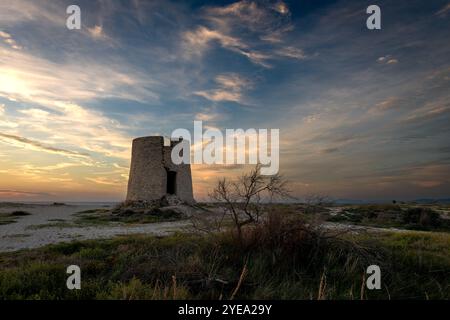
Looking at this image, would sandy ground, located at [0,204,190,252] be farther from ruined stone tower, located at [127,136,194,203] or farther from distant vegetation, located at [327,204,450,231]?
distant vegetation, located at [327,204,450,231]

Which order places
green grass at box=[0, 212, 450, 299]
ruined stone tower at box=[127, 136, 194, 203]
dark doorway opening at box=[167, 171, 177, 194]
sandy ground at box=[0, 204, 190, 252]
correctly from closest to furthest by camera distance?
green grass at box=[0, 212, 450, 299], sandy ground at box=[0, 204, 190, 252], ruined stone tower at box=[127, 136, 194, 203], dark doorway opening at box=[167, 171, 177, 194]

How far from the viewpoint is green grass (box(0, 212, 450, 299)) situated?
13.4ft

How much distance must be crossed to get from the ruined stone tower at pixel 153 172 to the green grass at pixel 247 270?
1768 cm

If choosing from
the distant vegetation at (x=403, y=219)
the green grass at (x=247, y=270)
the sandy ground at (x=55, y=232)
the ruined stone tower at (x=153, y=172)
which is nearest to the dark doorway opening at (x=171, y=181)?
the ruined stone tower at (x=153, y=172)

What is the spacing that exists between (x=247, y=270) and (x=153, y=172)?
829 inches

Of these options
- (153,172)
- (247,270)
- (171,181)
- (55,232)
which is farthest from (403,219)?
(55,232)

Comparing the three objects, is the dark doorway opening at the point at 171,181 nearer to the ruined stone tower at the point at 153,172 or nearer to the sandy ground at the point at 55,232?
the ruined stone tower at the point at 153,172

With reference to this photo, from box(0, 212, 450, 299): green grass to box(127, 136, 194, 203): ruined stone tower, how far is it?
58.0 feet

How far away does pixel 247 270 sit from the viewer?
4555 mm

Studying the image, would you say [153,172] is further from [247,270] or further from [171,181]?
[247,270]

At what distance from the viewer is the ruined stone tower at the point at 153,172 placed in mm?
24422

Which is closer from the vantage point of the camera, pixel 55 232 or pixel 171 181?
pixel 55 232

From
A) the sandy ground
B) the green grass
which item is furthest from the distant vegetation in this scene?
the green grass
